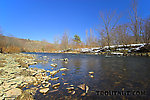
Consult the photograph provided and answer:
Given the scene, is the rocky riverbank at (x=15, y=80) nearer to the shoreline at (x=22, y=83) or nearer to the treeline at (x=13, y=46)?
the shoreline at (x=22, y=83)

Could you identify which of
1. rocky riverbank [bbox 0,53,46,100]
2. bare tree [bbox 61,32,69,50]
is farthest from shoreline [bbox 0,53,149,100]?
bare tree [bbox 61,32,69,50]

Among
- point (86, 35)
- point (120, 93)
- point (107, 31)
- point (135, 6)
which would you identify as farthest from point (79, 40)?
point (120, 93)

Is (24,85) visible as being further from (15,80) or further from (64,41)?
(64,41)

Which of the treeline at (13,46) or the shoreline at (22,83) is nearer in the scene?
the shoreline at (22,83)

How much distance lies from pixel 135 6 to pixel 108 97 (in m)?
25.4

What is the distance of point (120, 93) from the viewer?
69.7 inches

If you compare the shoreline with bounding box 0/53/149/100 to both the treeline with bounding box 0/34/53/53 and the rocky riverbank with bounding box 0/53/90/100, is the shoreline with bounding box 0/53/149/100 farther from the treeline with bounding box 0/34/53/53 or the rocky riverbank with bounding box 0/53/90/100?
the treeline with bounding box 0/34/53/53

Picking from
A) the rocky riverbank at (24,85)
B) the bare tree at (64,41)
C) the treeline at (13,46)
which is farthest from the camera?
the bare tree at (64,41)

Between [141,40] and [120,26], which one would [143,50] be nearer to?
[141,40]

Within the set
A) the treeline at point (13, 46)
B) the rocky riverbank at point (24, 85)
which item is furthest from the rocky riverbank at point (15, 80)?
the treeline at point (13, 46)

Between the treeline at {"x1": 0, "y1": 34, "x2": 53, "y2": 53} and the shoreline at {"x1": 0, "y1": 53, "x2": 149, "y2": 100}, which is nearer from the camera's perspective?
the shoreline at {"x1": 0, "y1": 53, "x2": 149, "y2": 100}

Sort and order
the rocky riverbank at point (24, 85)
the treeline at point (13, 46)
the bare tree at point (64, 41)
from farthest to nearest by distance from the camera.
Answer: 1. the bare tree at point (64, 41)
2. the treeline at point (13, 46)
3. the rocky riverbank at point (24, 85)

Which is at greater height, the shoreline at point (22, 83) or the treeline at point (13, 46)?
the treeline at point (13, 46)

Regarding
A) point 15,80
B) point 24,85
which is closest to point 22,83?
point 24,85
